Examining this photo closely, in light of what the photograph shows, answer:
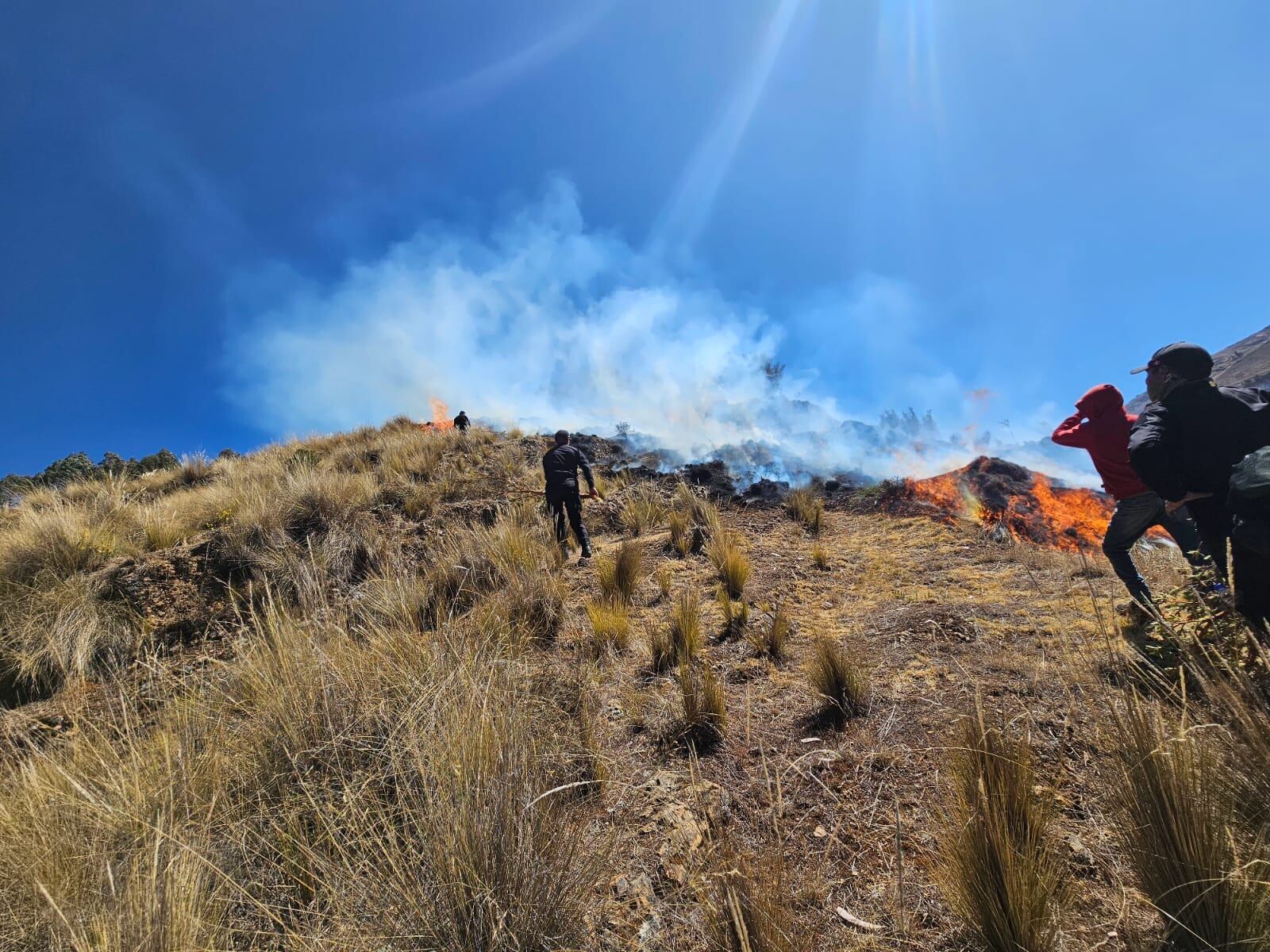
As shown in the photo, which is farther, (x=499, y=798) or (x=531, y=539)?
(x=531, y=539)

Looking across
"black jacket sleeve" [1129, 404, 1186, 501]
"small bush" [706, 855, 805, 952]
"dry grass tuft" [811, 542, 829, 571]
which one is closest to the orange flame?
"dry grass tuft" [811, 542, 829, 571]

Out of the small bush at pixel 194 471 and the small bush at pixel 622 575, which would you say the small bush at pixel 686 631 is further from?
the small bush at pixel 194 471

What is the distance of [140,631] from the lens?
4477 mm

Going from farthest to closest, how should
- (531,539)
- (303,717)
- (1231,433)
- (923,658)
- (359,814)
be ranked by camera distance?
(531,539), (923,658), (1231,433), (303,717), (359,814)

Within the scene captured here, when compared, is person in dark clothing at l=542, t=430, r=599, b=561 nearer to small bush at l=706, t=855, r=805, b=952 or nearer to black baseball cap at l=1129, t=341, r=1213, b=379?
small bush at l=706, t=855, r=805, b=952

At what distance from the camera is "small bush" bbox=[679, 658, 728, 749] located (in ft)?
9.06

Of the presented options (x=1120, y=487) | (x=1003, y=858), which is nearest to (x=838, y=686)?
(x=1003, y=858)

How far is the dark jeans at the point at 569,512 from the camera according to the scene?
7254 millimetres

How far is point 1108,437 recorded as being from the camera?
3.77 m

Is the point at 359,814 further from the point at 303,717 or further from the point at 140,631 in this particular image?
the point at 140,631

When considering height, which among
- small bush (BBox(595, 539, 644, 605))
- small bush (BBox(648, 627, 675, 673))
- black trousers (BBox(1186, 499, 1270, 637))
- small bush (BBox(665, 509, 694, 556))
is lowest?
black trousers (BBox(1186, 499, 1270, 637))

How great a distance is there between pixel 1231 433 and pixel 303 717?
5.42m

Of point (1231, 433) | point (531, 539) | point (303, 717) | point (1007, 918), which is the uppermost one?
point (531, 539)

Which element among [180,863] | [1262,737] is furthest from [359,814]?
[1262,737]
